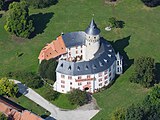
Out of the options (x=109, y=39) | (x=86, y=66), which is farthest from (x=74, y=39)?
(x=109, y=39)

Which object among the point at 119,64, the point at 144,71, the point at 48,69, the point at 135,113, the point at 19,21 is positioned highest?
the point at 19,21

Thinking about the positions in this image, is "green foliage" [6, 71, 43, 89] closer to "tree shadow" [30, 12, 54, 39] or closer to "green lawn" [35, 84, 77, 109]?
"green lawn" [35, 84, 77, 109]

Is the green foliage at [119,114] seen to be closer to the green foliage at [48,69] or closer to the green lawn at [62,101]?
the green lawn at [62,101]

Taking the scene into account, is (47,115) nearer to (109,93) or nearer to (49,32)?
(109,93)

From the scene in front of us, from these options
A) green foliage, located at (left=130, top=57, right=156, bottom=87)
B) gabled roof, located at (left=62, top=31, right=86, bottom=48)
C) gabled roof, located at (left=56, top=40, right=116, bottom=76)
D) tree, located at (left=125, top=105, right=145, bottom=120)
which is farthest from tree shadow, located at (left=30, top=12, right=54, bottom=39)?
tree, located at (left=125, top=105, right=145, bottom=120)

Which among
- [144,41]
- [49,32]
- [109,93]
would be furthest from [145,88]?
[49,32]

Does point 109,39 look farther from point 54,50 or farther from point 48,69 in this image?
point 48,69
